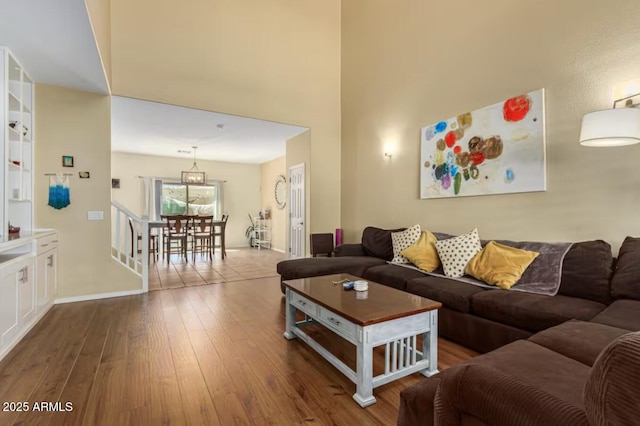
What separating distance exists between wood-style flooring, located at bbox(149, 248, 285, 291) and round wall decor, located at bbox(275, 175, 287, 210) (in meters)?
1.52

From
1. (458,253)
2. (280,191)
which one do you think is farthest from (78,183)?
(280,191)

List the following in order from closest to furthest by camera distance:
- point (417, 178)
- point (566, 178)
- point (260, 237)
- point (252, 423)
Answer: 1. point (252, 423)
2. point (566, 178)
3. point (417, 178)
4. point (260, 237)

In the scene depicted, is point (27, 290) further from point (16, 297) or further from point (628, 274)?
point (628, 274)

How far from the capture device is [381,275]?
3377 mm

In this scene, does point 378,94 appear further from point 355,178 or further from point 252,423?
point 252,423

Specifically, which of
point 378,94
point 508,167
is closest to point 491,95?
point 508,167

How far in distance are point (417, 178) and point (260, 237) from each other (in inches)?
234

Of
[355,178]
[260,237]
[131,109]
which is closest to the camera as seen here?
[131,109]

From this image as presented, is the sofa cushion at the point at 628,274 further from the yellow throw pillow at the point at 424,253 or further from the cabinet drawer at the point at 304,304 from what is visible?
the cabinet drawer at the point at 304,304

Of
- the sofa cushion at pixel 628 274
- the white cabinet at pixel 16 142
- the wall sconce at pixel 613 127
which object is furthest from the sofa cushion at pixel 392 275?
the white cabinet at pixel 16 142

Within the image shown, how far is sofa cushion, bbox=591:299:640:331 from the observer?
1670 millimetres

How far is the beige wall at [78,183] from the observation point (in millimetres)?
3494

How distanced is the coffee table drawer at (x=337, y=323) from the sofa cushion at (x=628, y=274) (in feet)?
6.38

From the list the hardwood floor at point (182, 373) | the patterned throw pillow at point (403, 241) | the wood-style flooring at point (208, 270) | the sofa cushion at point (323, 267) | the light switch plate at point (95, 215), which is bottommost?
the hardwood floor at point (182, 373)
